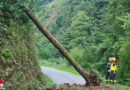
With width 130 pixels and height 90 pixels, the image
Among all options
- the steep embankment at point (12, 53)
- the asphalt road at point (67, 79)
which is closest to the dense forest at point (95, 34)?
the asphalt road at point (67, 79)

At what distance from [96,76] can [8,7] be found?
16.4ft

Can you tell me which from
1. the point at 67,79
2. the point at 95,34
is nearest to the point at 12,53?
the point at 67,79

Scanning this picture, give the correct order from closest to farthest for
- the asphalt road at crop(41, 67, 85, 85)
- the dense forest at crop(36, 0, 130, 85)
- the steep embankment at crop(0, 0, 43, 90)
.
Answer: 1. the steep embankment at crop(0, 0, 43, 90)
2. the dense forest at crop(36, 0, 130, 85)
3. the asphalt road at crop(41, 67, 85, 85)

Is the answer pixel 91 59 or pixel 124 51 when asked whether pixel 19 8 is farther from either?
pixel 91 59

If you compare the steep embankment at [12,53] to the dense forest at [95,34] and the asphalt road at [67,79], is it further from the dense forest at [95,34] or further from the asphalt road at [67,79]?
the asphalt road at [67,79]

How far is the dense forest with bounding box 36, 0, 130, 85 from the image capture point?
1349 cm

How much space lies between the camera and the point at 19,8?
8.76 m

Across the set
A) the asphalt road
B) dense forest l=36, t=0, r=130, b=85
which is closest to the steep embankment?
dense forest l=36, t=0, r=130, b=85

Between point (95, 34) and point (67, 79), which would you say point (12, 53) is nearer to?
point (67, 79)

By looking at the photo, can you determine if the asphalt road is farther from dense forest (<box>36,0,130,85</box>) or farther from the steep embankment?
the steep embankment

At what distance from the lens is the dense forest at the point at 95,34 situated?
44.3 feet

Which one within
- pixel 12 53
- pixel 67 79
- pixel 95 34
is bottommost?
pixel 67 79

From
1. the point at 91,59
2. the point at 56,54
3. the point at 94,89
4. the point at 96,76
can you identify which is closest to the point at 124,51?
the point at 96,76

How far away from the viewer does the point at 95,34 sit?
35656 millimetres
